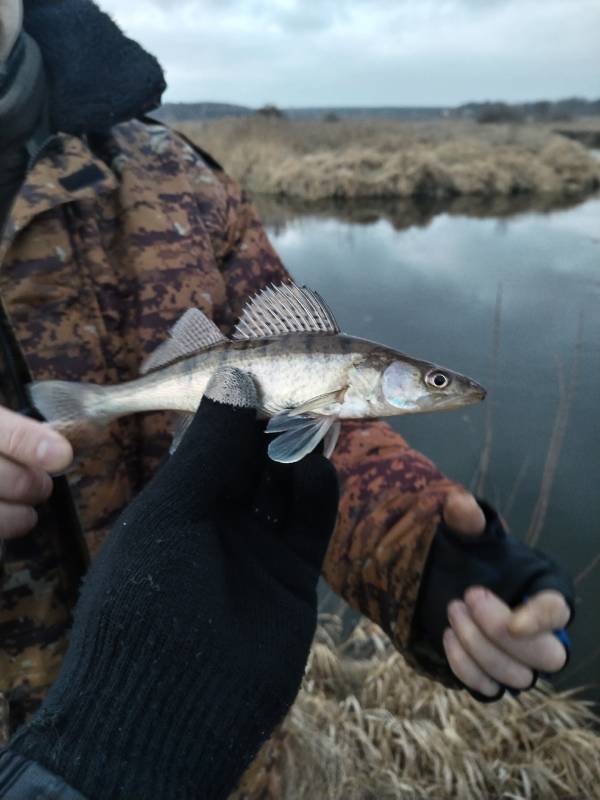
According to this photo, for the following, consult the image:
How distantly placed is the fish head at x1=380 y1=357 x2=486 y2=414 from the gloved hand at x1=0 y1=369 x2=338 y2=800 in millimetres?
367

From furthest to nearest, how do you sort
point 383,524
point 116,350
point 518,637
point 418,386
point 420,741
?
1. point 420,741
2. point 116,350
3. point 383,524
4. point 418,386
5. point 518,637

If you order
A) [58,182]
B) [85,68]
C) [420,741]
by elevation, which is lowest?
[420,741]

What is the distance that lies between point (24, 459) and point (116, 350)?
0.95 meters

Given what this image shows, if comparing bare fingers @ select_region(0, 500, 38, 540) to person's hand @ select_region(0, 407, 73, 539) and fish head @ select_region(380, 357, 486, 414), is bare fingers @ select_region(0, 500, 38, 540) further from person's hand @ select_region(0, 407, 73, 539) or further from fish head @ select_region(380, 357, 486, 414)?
fish head @ select_region(380, 357, 486, 414)


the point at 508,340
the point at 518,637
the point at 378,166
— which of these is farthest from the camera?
the point at 378,166

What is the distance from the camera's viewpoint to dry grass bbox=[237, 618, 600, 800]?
409 cm

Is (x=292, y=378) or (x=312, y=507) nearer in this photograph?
(x=312, y=507)

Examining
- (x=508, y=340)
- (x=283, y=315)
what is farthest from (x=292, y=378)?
(x=508, y=340)

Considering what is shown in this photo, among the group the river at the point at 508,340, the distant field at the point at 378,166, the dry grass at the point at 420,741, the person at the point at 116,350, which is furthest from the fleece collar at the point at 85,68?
the distant field at the point at 378,166

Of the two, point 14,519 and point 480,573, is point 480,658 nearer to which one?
point 480,573

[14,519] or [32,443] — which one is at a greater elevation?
[32,443]

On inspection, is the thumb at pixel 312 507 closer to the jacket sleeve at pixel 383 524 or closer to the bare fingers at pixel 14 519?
the jacket sleeve at pixel 383 524

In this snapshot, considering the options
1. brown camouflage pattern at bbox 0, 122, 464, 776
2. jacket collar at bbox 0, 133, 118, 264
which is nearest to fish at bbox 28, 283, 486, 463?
brown camouflage pattern at bbox 0, 122, 464, 776

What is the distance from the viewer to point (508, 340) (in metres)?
9.48
